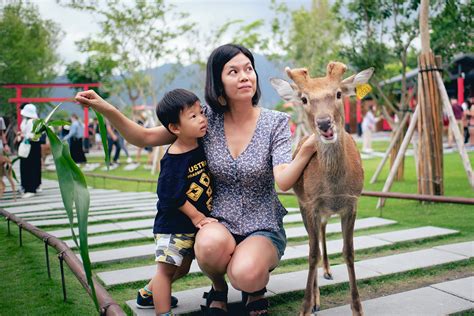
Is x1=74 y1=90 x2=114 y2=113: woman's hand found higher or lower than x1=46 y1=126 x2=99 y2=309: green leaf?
higher

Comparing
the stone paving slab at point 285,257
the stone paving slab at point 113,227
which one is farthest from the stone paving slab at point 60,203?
the stone paving slab at point 285,257

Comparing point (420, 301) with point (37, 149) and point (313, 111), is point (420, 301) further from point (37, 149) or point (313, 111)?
point (37, 149)

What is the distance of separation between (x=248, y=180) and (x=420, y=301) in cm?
125

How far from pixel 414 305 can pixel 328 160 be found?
104 cm

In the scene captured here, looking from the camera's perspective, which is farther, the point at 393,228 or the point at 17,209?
the point at 17,209

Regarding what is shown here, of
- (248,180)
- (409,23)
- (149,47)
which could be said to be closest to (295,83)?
(248,180)

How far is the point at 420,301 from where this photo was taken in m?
2.82

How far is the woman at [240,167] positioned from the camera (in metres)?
2.46

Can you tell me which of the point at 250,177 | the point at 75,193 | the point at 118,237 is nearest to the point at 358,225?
the point at 118,237

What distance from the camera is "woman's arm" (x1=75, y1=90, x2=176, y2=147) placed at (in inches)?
100

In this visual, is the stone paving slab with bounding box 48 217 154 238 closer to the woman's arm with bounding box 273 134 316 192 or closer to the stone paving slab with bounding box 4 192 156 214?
the stone paving slab with bounding box 4 192 156 214

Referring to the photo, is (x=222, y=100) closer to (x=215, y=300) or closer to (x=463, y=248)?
(x=215, y=300)

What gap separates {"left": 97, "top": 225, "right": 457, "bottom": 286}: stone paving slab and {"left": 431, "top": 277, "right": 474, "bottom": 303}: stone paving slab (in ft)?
3.34

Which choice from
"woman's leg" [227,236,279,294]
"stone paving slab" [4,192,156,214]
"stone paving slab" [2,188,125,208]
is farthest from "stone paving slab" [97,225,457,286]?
"stone paving slab" [2,188,125,208]
